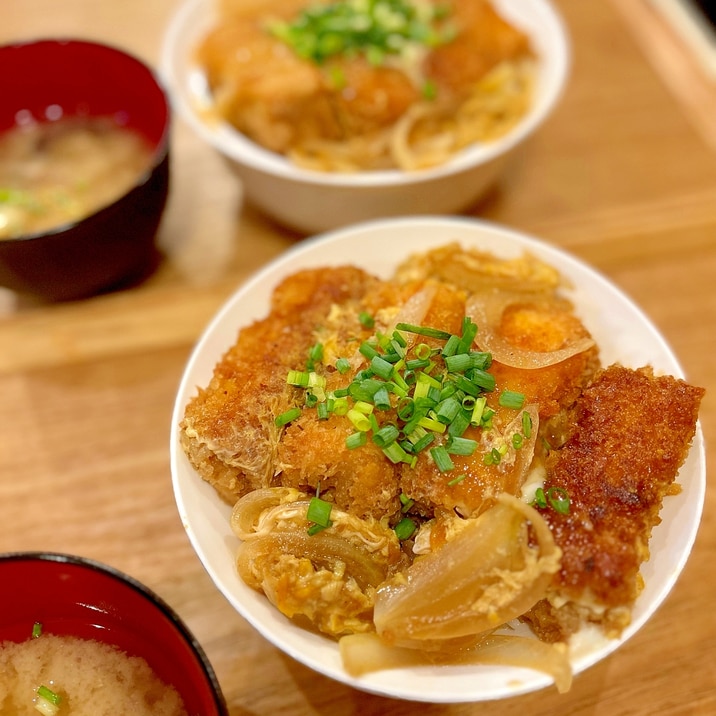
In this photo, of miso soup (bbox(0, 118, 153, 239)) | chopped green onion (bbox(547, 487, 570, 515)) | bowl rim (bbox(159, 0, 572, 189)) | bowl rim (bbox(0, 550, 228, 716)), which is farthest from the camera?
miso soup (bbox(0, 118, 153, 239))

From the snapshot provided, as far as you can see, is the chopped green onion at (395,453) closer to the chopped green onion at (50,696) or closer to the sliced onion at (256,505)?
the sliced onion at (256,505)

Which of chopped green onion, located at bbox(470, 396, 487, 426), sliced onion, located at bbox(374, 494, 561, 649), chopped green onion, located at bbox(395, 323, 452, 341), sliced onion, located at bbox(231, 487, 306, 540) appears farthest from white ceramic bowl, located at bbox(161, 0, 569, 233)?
sliced onion, located at bbox(374, 494, 561, 649)

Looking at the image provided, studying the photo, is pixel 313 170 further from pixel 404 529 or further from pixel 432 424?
pixel 404 529

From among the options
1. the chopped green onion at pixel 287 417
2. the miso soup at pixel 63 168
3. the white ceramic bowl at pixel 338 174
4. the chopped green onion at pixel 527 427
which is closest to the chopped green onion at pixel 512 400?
the chopped green onion at pixel 527 427

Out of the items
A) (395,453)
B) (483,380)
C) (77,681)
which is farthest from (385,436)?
(77,681)

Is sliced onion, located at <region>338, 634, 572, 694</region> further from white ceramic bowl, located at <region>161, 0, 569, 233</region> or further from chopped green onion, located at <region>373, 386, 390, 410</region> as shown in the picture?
white ceramic bowl, located at <region>161, 0, 569, 233</region>
